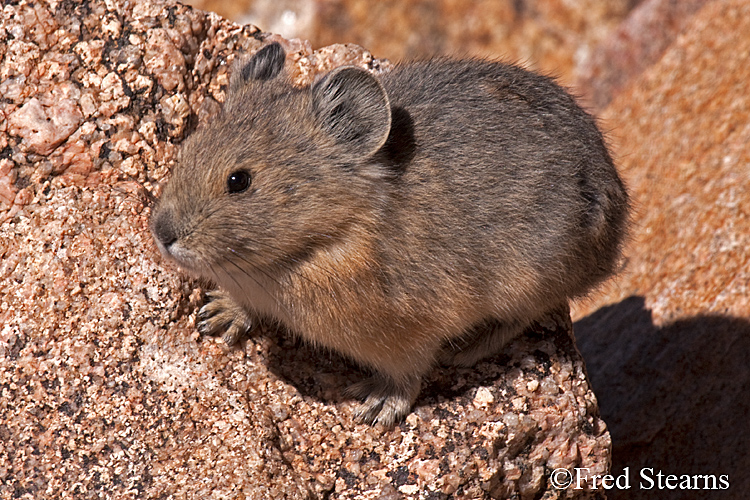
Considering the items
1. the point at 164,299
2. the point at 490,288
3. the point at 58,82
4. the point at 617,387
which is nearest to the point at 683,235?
the point at 617,387

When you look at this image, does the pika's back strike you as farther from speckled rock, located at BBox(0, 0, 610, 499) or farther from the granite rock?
the granite rock

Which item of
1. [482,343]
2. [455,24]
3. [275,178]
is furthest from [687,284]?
[455,24]

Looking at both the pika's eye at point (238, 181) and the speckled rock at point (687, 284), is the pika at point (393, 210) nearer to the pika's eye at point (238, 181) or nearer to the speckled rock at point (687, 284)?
the pika's eye at point (238, 181)

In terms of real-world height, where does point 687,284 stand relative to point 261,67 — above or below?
above

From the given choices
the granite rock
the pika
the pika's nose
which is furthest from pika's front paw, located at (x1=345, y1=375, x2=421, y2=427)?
the granite rock

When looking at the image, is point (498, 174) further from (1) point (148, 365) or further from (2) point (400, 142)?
(1) point (148, 365)

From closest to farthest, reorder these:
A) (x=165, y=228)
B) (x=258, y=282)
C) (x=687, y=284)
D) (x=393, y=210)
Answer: (x=165, y=228) < (x=258, y=282) < (x=393, y=210) < (x=687, y=284)

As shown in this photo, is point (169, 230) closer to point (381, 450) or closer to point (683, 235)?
point (381, 450)
